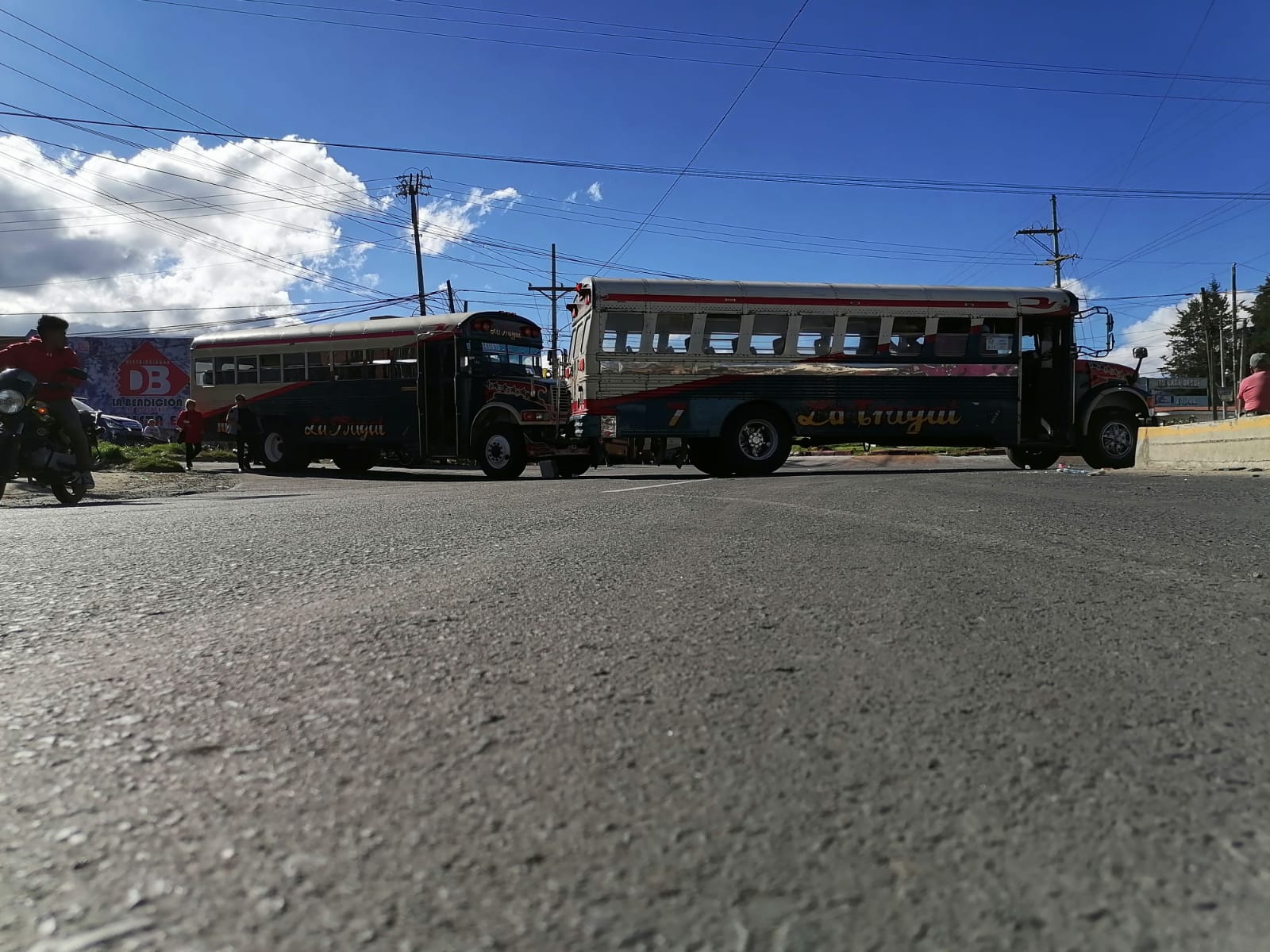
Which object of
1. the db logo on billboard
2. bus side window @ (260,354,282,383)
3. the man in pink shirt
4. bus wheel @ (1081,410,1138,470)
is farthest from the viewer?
the db logo on billboard

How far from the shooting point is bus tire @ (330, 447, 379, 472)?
18.7 metres

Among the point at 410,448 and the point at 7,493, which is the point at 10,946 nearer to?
the point at 7,493

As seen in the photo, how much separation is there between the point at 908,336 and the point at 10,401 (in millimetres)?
11503

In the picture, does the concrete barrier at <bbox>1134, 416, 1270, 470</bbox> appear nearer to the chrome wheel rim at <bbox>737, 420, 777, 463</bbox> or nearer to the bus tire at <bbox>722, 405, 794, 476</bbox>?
the bus tire at <bbox>722, 405, 794, 476</bbox>

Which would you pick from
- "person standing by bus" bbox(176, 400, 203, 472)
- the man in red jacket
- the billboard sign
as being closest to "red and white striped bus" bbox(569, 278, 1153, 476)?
the man in red jacket

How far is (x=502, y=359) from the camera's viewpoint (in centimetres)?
1639

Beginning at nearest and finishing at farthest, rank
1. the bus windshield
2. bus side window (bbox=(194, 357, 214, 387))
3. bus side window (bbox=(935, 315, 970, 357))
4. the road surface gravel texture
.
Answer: the road surface gravel texture, bus side window (bbox=(935, 315, 970, 357)), the bus windshield, bus side window (bbox=(194, 357, 214, 387))

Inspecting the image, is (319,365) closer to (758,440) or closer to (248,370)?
(248,370)

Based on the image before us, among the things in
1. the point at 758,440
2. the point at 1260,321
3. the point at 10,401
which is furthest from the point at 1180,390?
the point at 10,401

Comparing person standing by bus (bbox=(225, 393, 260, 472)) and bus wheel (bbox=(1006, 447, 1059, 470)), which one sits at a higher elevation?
person standing by bus (bbox=(225, 393, 260, 472))

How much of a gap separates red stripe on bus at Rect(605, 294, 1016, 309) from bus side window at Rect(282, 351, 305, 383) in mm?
8262


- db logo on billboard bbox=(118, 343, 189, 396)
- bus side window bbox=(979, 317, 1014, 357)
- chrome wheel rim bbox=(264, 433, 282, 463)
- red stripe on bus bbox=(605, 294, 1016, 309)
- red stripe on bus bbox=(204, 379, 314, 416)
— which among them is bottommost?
chrome wheel rim bbox=(264, 433, 282, 463)

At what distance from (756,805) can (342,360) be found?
17821mm

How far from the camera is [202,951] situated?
1.13m
